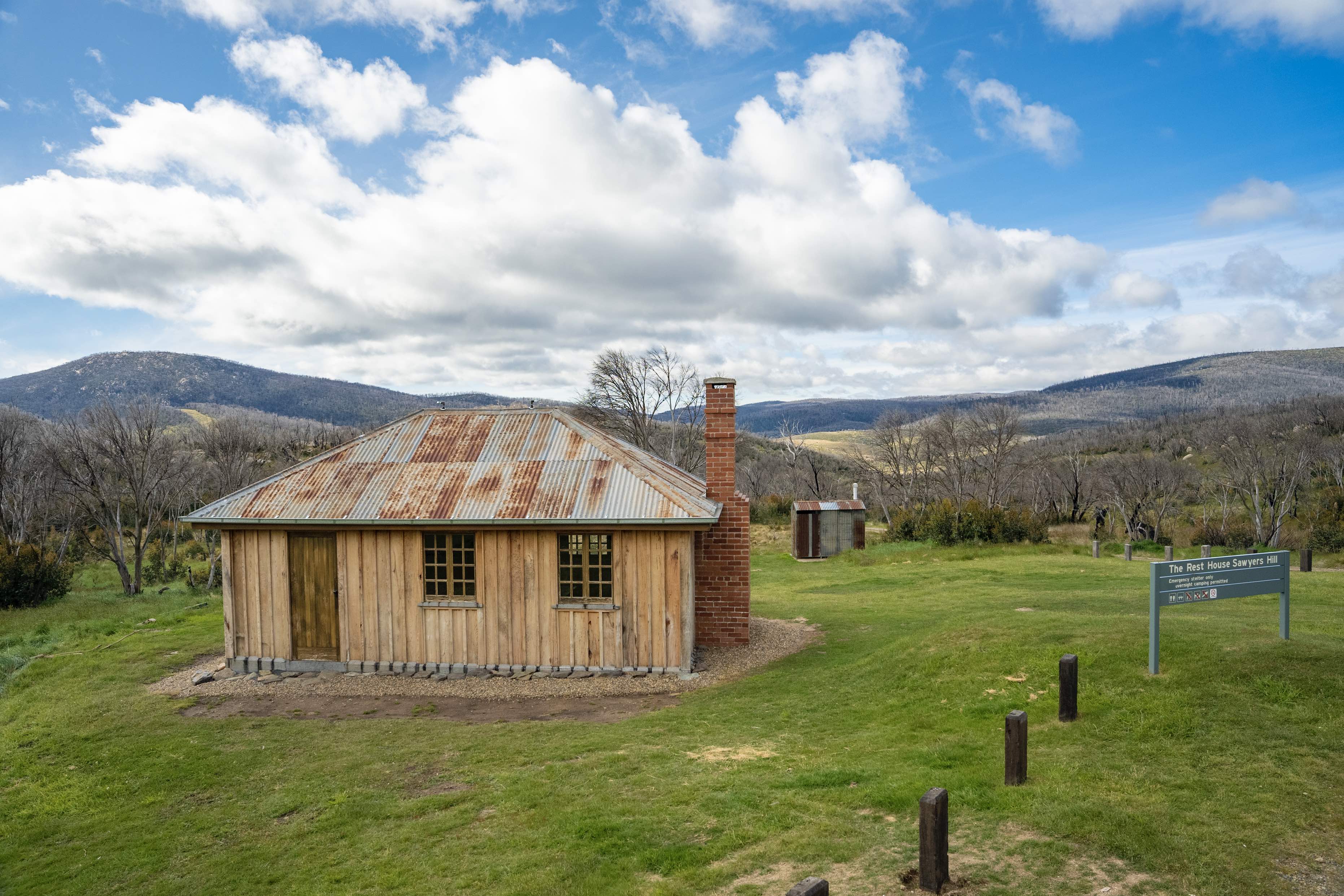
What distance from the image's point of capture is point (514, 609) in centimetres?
1291

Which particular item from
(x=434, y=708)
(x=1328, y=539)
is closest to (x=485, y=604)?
(x=434, y=708)

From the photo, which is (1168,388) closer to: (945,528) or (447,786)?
(945,528)

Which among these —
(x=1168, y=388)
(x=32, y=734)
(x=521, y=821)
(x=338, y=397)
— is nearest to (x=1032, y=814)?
(x=521, y=821)

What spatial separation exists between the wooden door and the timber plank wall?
0.12 metres

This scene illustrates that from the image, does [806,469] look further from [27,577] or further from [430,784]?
[430,784]

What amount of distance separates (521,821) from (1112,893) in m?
4.80

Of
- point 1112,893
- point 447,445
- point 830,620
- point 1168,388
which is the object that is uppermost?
point 1168,388

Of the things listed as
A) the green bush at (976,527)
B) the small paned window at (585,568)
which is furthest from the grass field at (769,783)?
the green bush at (976,527)

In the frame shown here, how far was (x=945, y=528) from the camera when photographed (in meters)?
30.1

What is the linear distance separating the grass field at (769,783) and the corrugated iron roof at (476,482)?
10.9 ft

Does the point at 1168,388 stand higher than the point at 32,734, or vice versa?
the point at 1168,388

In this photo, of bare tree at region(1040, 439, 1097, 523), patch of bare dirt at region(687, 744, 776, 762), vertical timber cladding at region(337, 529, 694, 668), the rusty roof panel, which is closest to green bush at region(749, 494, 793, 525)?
bare tree at region(1040, 439, 1097, 523)

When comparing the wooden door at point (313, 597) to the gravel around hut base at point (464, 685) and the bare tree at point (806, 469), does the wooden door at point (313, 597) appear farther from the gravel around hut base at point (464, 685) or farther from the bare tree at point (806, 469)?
the bare tree at point (806, 469)

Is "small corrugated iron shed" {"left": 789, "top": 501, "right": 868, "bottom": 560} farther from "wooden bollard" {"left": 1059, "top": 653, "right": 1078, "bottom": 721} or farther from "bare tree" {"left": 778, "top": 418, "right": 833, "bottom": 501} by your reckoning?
"wooden bollard" {"left": 1059, "top": 653, "right": 1078, "bottom": 721}
